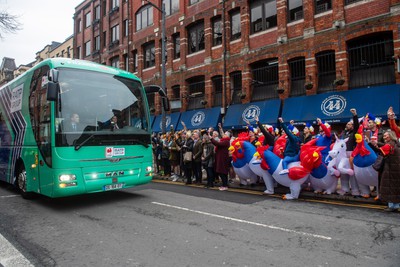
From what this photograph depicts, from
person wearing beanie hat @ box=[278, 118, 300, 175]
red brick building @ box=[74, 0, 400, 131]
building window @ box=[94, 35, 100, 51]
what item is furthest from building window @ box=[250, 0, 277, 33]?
building window @ box=[94, 35, 100, 51]

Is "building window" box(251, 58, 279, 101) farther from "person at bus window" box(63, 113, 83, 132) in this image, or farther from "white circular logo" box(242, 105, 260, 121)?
"person at bus window" box(63, 113, 83, 132)

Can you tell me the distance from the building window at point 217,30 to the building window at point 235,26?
3.13 feet

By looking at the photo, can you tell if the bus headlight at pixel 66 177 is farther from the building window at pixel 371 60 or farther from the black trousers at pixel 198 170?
the building window at pixel 371 60

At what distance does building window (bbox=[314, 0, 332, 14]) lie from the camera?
49.5 ft

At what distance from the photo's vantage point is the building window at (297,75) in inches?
629

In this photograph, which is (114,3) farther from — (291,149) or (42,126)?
(291,149)

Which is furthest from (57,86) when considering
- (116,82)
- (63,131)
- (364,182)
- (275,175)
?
(364,182)

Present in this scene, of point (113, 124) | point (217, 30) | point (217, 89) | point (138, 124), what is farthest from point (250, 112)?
point (113, 124)

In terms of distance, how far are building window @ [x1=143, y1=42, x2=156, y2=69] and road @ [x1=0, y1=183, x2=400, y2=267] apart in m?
19.5

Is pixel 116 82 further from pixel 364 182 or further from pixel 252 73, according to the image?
pixel 252 73

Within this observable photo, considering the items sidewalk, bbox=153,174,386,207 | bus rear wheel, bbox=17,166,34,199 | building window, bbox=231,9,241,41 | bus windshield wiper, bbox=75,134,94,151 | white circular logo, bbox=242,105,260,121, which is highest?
building window, bbox=231,9,241,41

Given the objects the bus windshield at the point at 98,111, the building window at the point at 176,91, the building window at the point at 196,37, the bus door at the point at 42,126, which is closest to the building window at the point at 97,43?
the building window at the point at 176,91

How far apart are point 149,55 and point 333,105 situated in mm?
17083

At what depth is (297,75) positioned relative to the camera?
16.3 m
